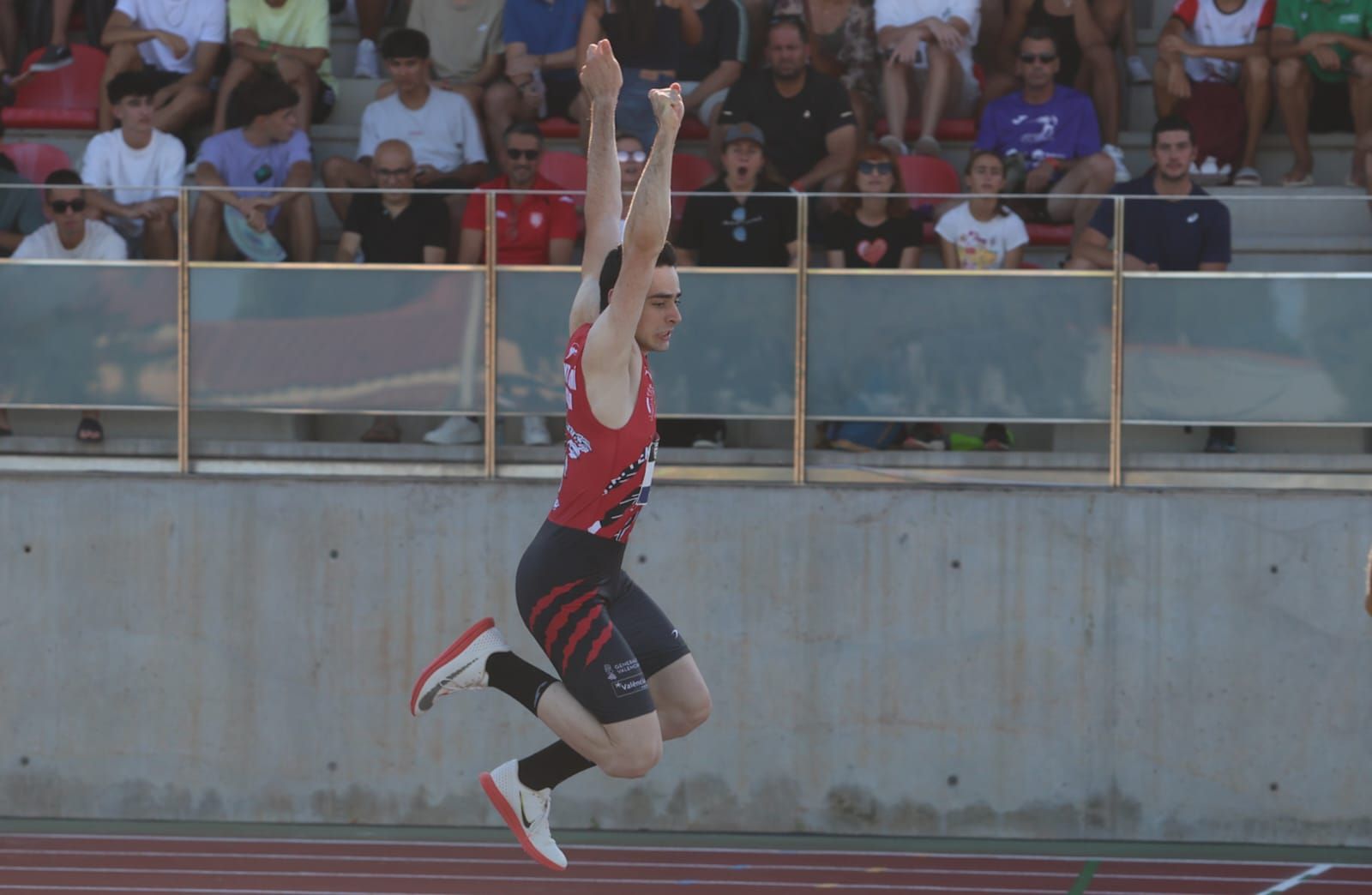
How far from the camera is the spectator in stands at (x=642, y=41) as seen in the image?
37.0 ft

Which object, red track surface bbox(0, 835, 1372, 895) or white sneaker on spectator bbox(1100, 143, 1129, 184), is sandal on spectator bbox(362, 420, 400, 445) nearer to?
red track surface bbox(0, 835, 1372, 895)

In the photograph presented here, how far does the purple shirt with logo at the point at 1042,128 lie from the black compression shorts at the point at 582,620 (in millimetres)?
5157

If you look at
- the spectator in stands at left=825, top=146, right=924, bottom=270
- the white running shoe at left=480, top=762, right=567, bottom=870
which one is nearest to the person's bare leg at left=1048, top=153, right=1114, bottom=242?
the spectator in stands at left=825, top=146, right=924, bottom=270

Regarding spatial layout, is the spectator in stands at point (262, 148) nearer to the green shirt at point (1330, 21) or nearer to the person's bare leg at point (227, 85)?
the person's bare leg at point (227, 85)

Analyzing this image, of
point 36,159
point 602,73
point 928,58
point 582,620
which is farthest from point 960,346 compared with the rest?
point 36,159

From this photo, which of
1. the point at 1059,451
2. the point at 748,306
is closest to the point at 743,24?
the point at 748,306

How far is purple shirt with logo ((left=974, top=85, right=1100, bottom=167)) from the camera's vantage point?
35.5 feet

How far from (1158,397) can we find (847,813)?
2.59 m

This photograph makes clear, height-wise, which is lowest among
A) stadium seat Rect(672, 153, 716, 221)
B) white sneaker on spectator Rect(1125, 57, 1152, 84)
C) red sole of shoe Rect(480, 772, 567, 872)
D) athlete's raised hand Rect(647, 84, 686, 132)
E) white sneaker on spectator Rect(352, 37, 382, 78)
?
red sole of shoe Rect(480, 772, 567, 872)

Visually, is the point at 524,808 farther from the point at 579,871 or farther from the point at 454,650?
the point at 579,871

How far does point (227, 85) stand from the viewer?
450 inches

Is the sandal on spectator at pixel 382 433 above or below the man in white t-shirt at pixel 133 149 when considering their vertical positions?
below

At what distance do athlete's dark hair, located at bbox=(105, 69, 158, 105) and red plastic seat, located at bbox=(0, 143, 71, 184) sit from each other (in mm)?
429

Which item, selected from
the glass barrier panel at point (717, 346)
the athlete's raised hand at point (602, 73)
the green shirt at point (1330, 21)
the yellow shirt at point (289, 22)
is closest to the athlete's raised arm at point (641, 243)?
the athlete's raised hand at point (602, 73)
